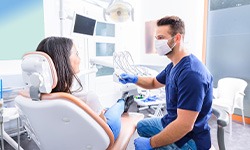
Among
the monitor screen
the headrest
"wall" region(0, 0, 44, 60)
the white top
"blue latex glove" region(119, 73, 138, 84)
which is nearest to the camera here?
the headrest

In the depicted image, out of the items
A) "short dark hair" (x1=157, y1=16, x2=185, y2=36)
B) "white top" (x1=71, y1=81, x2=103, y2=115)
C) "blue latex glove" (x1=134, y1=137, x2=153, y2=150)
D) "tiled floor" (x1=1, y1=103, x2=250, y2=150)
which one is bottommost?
"tiled floor" (x1=1, y1=103, x2=250, y2=150)

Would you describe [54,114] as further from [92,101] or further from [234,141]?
[234,141]

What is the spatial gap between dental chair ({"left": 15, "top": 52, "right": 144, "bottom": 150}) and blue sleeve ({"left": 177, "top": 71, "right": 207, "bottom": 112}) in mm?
426

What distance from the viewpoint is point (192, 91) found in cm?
98

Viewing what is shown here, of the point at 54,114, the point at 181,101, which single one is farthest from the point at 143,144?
the point at 54,114

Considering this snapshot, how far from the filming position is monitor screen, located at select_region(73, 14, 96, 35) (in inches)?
72.3

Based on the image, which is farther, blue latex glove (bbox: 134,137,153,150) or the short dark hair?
the short dark hair

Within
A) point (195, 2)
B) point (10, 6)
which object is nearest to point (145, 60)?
point (195, 2)

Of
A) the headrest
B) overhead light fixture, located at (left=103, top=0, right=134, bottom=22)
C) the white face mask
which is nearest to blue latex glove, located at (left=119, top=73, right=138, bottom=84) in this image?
the white face mask

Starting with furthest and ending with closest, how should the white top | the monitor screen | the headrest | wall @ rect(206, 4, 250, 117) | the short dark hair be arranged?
wall @ rect(206, 4, 250, 117), the monitor screen, the short dark hair, the white top, the headrest

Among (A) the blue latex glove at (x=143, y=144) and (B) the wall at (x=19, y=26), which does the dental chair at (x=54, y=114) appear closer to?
(A) the blue latex glove at (x=143, y=144)

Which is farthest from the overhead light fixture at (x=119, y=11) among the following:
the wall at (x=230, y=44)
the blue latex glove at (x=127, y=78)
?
the wall at (x=230, y=44)

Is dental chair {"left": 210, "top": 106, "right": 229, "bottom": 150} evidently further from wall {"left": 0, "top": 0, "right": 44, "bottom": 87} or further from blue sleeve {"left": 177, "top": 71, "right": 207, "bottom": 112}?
wall {"left": 0, "top": 0, "right": 44, "bottom": 87}

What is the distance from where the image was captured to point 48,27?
8.67ft
